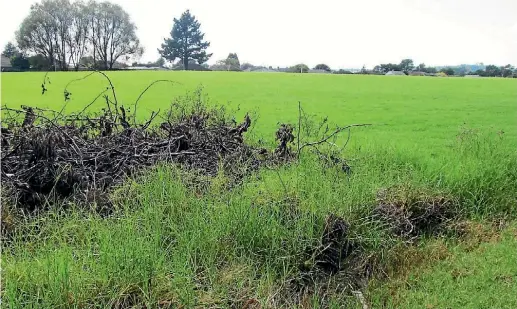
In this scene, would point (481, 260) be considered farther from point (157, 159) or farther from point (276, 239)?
point (157, 159)

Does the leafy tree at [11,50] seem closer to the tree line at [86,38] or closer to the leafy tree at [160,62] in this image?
the tree line at [86,38]

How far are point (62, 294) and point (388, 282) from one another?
88.8 inches

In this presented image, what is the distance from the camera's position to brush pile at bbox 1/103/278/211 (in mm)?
4320

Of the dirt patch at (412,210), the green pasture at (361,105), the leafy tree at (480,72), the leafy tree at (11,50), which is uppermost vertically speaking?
the leafy tree at (11,50)

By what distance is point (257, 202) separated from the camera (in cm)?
399

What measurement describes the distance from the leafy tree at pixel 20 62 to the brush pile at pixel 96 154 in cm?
2036

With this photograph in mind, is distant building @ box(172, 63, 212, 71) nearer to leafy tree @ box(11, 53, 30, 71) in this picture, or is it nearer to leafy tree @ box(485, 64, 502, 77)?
leafy tree @ box(11, 53, 30, 71)

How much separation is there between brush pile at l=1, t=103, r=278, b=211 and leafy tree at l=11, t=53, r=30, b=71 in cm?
2036

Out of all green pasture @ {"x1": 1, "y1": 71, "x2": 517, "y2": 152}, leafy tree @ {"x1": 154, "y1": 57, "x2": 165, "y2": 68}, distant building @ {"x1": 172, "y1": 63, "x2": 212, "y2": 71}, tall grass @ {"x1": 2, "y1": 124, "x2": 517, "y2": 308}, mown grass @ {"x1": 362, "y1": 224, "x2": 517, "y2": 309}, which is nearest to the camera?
tall grass @ {"x1": 2, "y1": 124, "x2": 517, "y2": 308}

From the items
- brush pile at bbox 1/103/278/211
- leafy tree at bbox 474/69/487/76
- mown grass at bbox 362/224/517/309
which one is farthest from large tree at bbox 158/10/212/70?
mown grass at bbox 362/224/517/309

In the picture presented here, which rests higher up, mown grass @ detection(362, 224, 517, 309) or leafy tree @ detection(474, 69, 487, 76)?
leafy tree @ detection(474, 69, 487, 76)

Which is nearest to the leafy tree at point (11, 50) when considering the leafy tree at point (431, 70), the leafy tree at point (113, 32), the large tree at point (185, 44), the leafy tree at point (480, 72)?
the leafy tree at point (113, 32)

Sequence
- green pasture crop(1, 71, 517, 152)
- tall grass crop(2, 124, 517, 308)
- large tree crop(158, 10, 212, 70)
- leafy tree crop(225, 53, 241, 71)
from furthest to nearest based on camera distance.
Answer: leafy tree crop(225, 53, 241, 71), large tree crop(158, 10, 212, 70), green pasture crop(1, 71, 517, 152), tall grass crop(2, 124, 517, 308)

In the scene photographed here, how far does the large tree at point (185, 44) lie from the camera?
28845 millimetres
